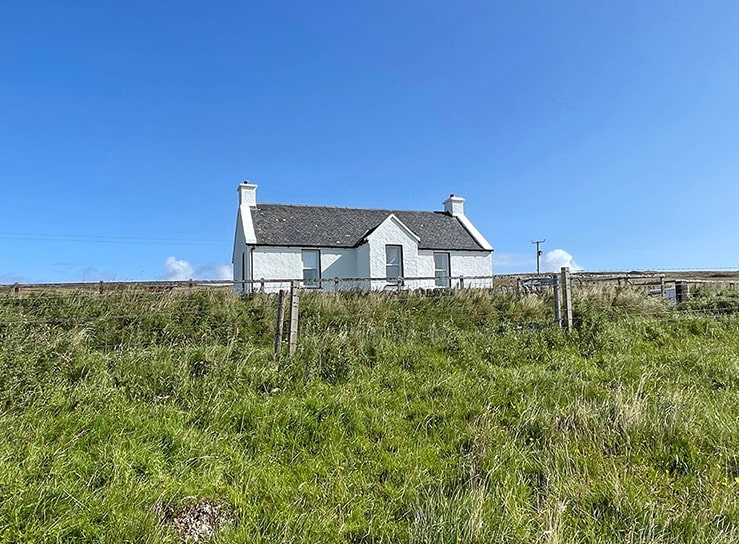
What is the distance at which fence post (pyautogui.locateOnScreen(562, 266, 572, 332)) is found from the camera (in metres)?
9.06

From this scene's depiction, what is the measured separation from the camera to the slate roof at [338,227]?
773 inches

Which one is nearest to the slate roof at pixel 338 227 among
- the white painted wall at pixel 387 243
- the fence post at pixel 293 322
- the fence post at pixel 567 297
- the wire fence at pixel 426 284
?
the white painted wall at pixel 387 243

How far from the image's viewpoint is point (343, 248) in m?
20.2

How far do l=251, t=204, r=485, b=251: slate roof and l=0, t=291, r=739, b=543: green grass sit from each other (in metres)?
11.6

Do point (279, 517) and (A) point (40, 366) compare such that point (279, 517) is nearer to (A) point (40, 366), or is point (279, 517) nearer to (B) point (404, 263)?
(A) point (40, 366)

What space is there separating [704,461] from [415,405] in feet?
9.56

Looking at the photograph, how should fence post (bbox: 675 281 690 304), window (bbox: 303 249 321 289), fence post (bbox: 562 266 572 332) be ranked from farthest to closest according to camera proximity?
window (bbox: 303 249 321 289) < fence post (bbox: 675 281 690 304) < fence post (bbox: 562 266 572 332)

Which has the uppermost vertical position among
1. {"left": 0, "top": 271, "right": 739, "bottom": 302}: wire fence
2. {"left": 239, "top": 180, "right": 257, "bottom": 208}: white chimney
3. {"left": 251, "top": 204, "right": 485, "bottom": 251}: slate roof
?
{"left": 239, "top": 180, "right": 257, "bottom": 208}: white chimney

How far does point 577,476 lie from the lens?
12.5ft

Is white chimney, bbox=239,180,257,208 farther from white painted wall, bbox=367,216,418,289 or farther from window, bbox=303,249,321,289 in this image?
white painted wall, bbox=367,216,418,289

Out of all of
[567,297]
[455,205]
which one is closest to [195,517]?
[567,297]

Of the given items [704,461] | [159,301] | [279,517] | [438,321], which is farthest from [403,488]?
[159,301]

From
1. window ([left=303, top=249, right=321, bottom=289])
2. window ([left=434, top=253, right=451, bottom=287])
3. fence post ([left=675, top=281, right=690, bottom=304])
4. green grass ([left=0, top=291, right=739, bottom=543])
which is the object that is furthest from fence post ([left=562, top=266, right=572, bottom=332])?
window ([left=303, top=249, right=321, bottom=289])

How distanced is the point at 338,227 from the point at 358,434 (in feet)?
56.6
